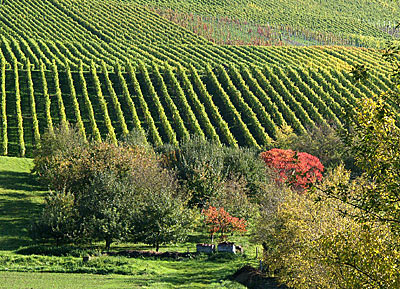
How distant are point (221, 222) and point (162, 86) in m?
71.0

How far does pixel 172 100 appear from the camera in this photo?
397 feet

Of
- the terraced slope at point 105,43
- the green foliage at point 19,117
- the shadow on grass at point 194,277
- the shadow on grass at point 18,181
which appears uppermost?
the terraced slope at point 105,43

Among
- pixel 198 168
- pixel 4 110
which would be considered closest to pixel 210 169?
pixel 198 168

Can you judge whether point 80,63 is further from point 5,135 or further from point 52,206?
point 52,206

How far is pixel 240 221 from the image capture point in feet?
198

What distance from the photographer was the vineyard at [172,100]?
107 meters

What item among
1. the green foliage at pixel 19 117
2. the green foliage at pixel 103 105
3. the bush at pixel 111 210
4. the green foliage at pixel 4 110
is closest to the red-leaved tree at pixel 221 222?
the bush at pixel 111 210

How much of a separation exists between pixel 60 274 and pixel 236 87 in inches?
3681

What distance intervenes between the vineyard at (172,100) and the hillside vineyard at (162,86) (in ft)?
0.79

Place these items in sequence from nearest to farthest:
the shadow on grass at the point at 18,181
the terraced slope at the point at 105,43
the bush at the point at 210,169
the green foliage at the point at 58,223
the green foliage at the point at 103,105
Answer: the green foliage at the point at 58,223 → the bush at the point at 210,169 → the shadow on grass at the point at 18,181 → the green foliage at the point at 103,105 → the terraced slope at the point at 105,43

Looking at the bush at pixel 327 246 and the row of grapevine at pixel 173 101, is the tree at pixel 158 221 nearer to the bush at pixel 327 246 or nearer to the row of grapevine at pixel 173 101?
the bush at pixel 327 246

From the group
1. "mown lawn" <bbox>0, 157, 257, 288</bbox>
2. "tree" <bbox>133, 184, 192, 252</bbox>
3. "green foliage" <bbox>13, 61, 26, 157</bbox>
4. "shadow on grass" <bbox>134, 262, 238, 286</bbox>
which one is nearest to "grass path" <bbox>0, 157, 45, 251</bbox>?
"mown lawn" <bbox>0, 157, 257, 288</bbox>

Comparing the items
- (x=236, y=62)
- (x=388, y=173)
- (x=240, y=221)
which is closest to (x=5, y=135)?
(x=240, y=221)

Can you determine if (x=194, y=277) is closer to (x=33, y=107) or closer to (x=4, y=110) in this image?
(x=4, y=110)
